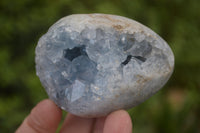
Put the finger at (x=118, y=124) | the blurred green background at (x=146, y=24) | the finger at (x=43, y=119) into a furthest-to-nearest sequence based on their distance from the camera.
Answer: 1. the blurred green background at (x=146, y=24)
2. the finger at (x=43, y=119)
3. the finger at (x=118, y=124)

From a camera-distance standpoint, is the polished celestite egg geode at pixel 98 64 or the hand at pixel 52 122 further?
the hand at pixel 52 122

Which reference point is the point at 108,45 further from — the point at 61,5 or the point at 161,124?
the point at 61,5

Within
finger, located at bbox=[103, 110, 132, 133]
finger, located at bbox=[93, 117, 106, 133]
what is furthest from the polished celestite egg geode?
finger, located at bbox=[93, 117, 106, 133]

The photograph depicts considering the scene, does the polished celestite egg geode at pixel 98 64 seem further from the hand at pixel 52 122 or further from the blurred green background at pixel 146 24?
the blurred green background at pixel 146 24

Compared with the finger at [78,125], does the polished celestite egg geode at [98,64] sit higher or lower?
higher

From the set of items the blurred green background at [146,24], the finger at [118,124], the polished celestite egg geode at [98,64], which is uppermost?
the polished celestite egg geode at [98,64]

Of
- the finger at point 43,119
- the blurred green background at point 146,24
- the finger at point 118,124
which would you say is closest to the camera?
the finger at point 118,124

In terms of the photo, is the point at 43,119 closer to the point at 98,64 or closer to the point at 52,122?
the point at 52,122

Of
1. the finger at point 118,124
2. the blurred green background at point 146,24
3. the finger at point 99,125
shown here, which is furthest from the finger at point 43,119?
the blurred green background at point 146,24
